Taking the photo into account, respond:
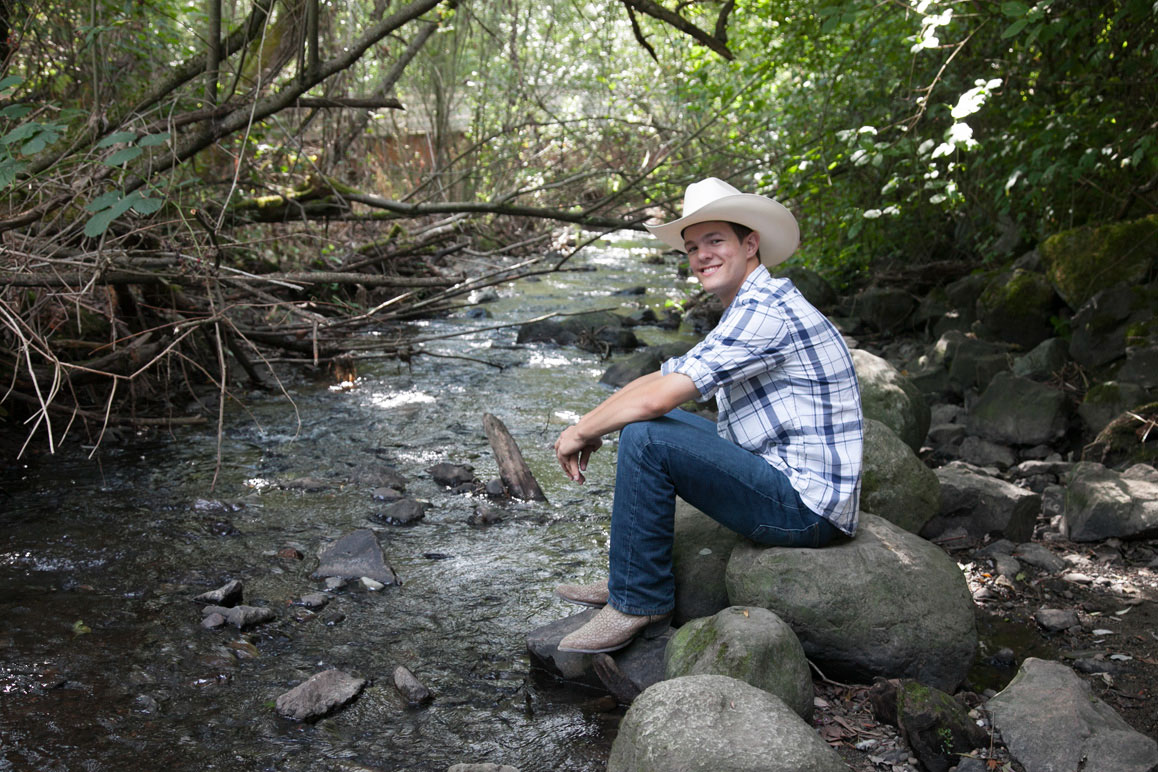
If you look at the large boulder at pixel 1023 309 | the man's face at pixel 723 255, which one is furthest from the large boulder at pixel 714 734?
the large boulder at pixel 1023 309

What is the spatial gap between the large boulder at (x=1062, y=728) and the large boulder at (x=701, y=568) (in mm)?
977

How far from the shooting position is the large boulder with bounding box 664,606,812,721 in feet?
8.80

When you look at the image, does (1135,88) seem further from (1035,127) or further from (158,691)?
(158,691)

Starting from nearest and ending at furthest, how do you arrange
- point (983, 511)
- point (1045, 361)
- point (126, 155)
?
point (126, 155), point (983, 511), point (1045, 361)

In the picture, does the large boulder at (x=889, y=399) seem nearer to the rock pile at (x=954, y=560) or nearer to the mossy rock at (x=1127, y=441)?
the rock pile at (x=954, y=560)

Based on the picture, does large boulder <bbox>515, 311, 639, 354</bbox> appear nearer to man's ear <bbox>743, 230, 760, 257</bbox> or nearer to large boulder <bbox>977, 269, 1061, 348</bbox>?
large boulder <bbox>977, 269, 1061, 348</bbox>

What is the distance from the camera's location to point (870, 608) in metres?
2.95

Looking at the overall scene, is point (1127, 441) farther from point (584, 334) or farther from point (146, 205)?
point (584, 334)

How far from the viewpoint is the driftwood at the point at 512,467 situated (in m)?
4.89

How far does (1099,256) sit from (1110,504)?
3164 millimetres

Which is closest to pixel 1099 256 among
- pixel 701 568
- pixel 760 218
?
pixel 760 218

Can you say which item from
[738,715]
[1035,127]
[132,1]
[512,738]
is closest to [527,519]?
[512,738]

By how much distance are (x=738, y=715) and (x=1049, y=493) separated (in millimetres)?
3354

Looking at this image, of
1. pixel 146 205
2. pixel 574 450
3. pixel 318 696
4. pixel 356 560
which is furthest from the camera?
pixel 356 560
